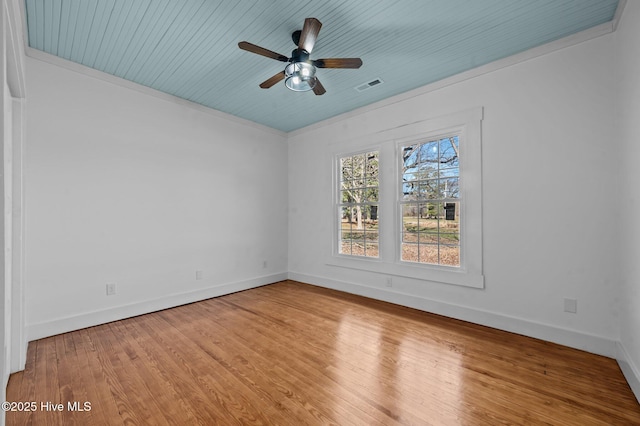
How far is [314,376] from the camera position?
2215 millimetres

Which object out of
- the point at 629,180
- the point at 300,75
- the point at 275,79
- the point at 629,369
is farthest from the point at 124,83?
the point at 629,369

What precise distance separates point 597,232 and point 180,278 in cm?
479

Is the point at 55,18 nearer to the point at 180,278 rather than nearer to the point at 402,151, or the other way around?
the point at 180,278

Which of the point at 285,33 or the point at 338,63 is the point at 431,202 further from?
the point at 285,33

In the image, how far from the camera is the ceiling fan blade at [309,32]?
2158mm

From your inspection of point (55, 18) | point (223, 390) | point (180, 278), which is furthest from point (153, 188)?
point (223, 390)

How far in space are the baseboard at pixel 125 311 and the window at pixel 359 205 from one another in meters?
1.82

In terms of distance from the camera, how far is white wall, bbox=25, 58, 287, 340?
2955 millimetres

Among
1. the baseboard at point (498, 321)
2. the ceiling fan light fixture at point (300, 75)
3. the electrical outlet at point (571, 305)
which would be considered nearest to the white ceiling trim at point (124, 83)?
the ceiling fan light fixture at point (300, 75)

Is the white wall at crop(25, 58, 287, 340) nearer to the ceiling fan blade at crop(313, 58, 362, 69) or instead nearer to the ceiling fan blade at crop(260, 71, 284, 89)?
the ceiling fan blade at crop(260, 71, 284, 89)

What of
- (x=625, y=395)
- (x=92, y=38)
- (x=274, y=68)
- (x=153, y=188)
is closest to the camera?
(x=625, y=395)

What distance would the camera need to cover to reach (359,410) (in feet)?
5.99

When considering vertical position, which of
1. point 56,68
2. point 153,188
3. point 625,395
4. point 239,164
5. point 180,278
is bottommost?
point 625,395

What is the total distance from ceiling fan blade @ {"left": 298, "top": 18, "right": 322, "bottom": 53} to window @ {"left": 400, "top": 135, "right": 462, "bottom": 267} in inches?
82.5
